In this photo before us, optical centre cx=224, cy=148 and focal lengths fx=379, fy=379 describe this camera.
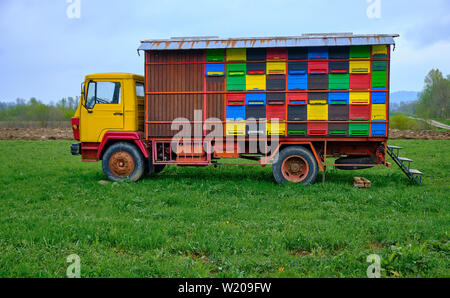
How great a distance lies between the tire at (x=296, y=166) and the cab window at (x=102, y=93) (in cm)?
525

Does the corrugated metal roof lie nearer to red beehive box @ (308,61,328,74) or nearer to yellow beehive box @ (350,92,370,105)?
red beehive box @ (308,61,328,74)

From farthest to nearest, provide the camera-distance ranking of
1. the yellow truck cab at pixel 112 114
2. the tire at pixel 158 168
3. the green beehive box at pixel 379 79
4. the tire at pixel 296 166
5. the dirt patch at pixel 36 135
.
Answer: the dirt patch at pixel 36 135
the tire at pixel 158 168
the yellow truck cab at pixel 112 114
the tire at pixel 296 166
the green beehive box at pixel 379 79

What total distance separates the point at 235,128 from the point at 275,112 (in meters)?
1.23

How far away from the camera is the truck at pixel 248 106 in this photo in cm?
1063

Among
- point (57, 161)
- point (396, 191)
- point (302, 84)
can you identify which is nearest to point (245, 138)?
point (302, 84)

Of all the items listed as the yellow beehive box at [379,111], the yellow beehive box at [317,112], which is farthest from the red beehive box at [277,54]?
the yellow beehive box at [379,111]

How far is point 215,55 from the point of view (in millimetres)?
11070

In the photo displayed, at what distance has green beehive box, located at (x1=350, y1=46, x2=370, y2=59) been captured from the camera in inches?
417

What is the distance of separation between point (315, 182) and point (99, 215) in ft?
21.5

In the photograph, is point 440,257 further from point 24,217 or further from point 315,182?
point 24,217

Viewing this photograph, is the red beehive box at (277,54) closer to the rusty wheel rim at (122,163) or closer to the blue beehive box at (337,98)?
the blue beehive box at (337,98)

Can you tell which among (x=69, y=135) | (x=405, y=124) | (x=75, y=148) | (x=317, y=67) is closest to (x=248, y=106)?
(x=317, y=67)

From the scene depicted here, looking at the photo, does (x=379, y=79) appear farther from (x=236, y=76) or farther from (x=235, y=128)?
(x=235, y=128)

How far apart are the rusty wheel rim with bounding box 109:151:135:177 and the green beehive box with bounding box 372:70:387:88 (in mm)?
7380
